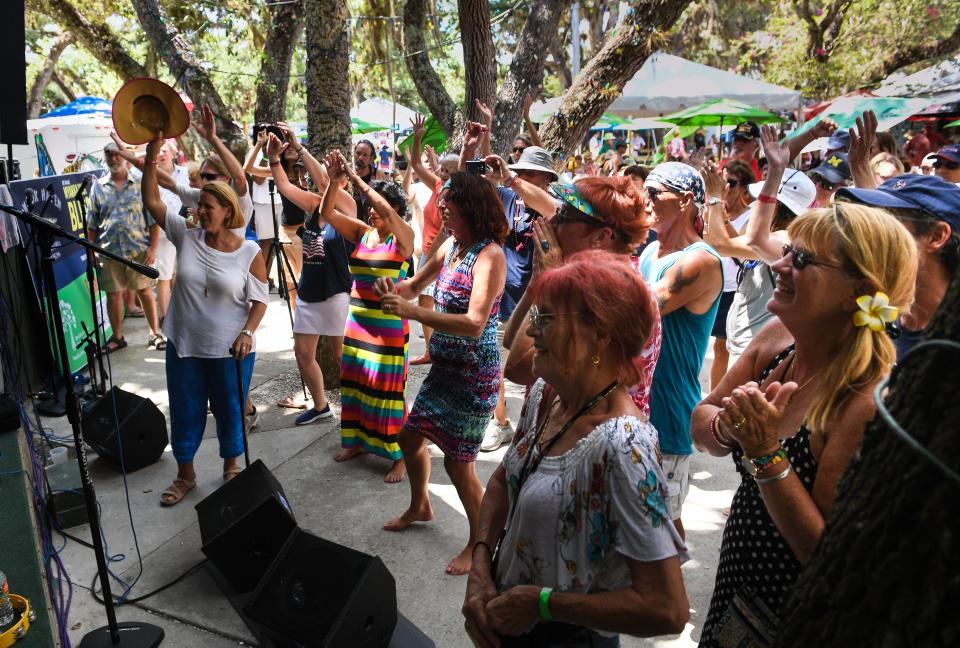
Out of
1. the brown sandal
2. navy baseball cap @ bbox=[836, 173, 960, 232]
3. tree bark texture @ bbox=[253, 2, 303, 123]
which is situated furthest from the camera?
tree bark texture @ bbox=[253, 2, 303, 123]

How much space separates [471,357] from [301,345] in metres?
2.35

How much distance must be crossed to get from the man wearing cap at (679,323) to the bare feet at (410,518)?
4.98 ft

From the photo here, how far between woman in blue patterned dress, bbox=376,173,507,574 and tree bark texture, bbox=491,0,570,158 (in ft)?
12.9

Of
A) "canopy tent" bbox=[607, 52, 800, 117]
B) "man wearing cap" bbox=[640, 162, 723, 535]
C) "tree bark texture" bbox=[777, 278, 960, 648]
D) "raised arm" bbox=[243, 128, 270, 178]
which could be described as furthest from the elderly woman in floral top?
"canopy tent" bbox=[607, 52, 800, 117]

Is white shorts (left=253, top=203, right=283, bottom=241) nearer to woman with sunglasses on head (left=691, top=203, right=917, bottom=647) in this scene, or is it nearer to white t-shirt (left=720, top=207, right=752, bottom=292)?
white t-shirt (left=720, top=207, right=752, bottom=292)

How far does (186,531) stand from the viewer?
13.3 feet

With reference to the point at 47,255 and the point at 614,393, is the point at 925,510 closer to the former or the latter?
the point at 614,393

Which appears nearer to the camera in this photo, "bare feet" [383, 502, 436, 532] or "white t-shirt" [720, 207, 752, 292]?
"bare feet" [383, 502, 436, 532]

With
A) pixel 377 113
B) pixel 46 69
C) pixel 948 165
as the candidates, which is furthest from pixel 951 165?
pixel 46 69

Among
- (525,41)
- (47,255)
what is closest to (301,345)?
(47,255)

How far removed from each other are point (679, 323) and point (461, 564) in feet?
5.56

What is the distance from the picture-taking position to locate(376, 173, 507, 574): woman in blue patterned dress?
3240mm

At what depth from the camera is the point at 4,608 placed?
2527mm

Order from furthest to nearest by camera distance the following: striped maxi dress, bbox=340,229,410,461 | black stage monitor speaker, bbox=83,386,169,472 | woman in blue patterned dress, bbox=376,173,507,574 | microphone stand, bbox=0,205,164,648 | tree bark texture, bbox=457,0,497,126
→ 1. tree bark texture, bbox=457,0,497,126
2. black stage monitor speaker, bbox=83,386,169,472
3. striped maxi dress, bbox=340,229,410,461
4. woman in blue patterned dress, bbox=376,173,507,574
5. microphone stand, bbox=0,205,164,648
